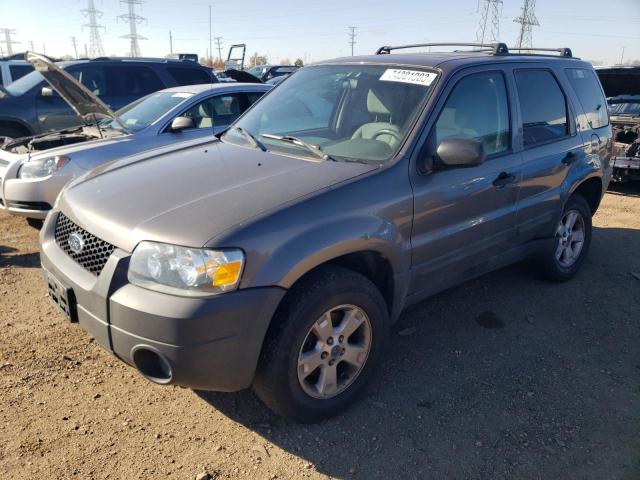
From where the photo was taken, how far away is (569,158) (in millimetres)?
4238

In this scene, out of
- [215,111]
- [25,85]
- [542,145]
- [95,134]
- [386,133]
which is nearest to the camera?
[386,133]

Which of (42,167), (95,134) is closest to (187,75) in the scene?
(95,134)

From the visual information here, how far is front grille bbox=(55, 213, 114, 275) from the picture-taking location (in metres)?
2.54

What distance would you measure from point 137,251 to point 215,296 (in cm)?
44

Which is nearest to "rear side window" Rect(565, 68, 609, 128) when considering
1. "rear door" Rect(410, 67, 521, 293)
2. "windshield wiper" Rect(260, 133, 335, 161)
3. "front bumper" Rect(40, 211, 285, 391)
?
"rear door" Rect(410, 67, 521, 293)

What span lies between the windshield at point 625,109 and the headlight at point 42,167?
27.8ft

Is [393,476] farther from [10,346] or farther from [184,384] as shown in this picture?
[10,346]

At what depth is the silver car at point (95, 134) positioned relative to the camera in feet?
16.7

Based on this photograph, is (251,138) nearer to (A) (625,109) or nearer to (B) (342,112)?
(B) (342,112)

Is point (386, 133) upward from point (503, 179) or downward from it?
upward

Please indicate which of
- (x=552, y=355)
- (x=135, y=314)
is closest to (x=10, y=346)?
(x=135, y=314)

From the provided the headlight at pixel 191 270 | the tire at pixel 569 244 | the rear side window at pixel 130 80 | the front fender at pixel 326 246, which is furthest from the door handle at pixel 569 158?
the rear side window at pixel 130 80

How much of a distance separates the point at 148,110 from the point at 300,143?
378cm

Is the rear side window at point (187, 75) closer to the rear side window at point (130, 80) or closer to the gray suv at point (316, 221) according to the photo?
the rear side window at point (130, 80)
